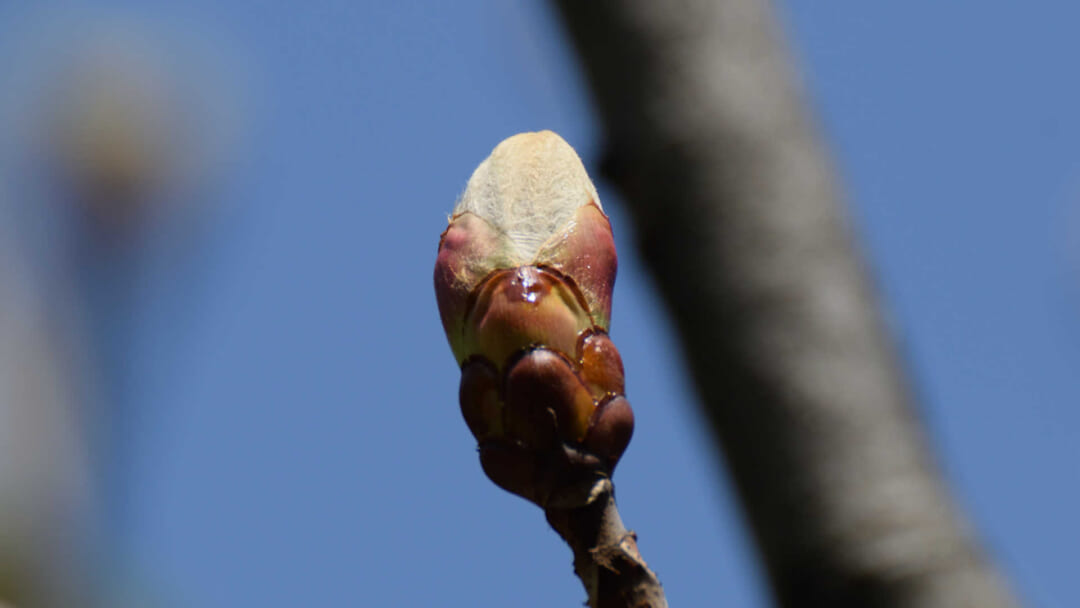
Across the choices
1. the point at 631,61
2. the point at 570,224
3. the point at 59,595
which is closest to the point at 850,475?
the point at 631,61

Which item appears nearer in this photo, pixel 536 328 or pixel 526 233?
pixel 536 328

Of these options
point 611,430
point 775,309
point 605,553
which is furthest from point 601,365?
point 775,309

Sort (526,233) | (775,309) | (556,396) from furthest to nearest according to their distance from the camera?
(526,233) → (556,396) → (775,309)

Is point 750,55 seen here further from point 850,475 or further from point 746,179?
point 850,475

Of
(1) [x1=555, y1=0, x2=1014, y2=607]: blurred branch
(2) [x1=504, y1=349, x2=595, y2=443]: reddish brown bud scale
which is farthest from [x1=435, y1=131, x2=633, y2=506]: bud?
(1) [x1=555, y1=0, x2=1014, y2=607]: blurred branch

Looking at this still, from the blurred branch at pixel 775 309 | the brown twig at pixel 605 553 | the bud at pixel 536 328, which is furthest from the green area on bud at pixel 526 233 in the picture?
the blurred branch at pixel 775 309

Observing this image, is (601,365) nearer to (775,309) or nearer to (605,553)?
(605,553)
